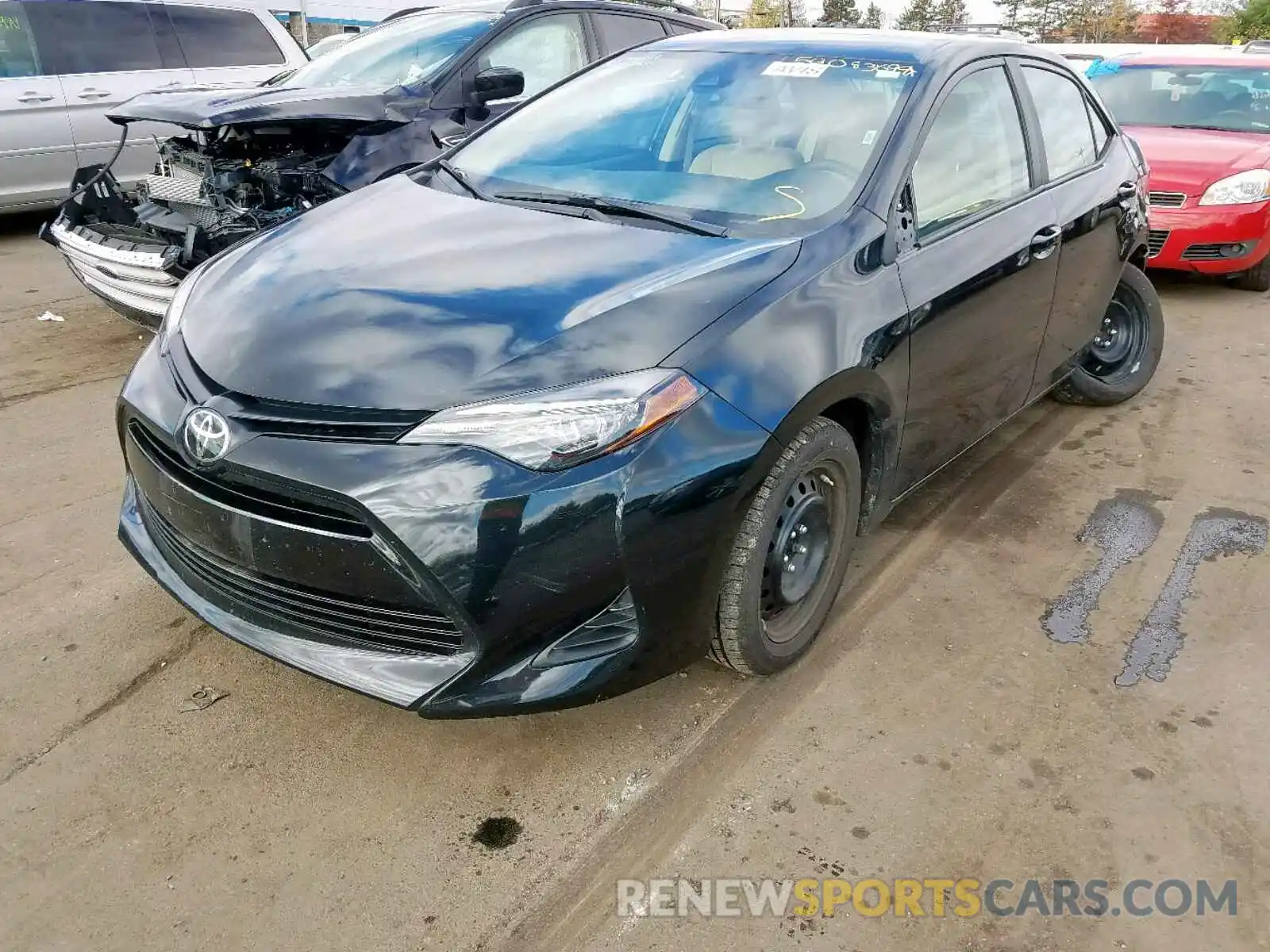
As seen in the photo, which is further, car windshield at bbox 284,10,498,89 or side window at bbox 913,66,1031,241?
car windshield at bbox 284,10,498,89

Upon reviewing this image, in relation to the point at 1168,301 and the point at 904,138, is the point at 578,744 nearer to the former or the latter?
the point at 904,138

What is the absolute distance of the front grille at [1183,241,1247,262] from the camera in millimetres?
6527

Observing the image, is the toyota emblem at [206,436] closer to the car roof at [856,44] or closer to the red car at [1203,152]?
the car roof at [856,44]

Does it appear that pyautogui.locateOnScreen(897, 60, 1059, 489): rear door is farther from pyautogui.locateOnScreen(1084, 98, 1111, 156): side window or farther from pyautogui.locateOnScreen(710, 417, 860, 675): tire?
pyautogui.locateOnScreen(1084, 98, 1111, 156): side window

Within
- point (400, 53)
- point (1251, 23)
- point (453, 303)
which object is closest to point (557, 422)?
point (453, 303)

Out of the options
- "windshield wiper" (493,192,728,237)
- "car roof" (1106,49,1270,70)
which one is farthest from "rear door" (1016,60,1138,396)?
"car roof" (1106,49,1270,70)

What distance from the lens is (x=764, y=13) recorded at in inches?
1414

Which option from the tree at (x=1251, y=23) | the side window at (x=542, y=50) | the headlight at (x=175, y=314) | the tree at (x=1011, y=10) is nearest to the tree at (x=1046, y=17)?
the tree at (x=1011, y=10)

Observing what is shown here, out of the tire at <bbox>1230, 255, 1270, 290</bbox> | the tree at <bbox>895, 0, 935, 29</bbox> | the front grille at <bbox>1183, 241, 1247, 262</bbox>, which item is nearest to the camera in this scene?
the front grille at <bbox>1183, 241, 1247, 262</bbox>

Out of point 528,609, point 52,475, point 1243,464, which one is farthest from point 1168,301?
point 52,475

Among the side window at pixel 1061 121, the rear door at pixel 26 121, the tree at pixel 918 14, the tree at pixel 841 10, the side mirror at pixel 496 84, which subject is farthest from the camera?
the tree at pixel 918 14

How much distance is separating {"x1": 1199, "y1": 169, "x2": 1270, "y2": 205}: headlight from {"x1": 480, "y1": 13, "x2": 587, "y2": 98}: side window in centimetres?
413

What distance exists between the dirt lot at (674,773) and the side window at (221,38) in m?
5.92

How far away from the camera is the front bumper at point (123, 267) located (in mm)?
4301
